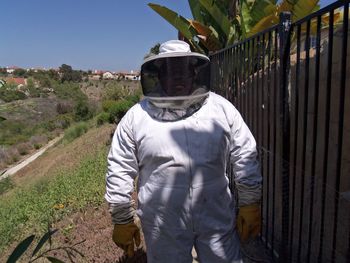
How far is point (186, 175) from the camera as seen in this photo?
8.06 ft

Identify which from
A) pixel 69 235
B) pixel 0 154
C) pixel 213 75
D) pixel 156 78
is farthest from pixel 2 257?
pixel 0 154

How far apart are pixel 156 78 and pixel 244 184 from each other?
913 millimetres

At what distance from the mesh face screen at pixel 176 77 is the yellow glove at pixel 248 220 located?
84 centimetres

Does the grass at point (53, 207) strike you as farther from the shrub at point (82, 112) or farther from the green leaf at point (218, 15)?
the shrub at point (82, 112)

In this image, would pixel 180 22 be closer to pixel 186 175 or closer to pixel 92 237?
pixel 92 237

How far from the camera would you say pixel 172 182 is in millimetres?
2484

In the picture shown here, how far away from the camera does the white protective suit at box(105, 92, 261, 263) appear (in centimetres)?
246

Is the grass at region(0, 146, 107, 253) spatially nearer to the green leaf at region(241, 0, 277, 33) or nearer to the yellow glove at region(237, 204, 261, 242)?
the green leaf at region(241, 0, 277, 33)

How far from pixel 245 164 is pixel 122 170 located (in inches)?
31.6

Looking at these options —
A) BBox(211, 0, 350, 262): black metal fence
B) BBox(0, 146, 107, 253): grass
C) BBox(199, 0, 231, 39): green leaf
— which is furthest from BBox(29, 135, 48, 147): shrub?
BBox(211, 0, 350, 262): black metal fence

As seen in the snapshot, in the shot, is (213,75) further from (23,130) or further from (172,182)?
(23,130)

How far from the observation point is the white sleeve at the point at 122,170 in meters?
2.53

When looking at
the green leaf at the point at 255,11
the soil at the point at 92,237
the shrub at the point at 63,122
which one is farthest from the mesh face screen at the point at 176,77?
the shrub at the point at 63,122

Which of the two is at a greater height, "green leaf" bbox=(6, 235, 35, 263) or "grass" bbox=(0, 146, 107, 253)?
"green leaf" bbox=(6, 235, 35, 263)
